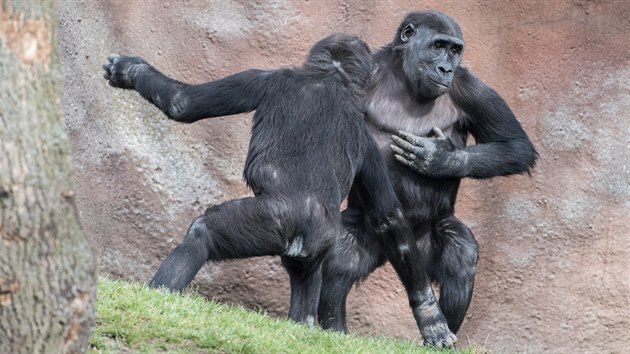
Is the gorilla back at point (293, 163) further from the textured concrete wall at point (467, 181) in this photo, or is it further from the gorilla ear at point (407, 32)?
the textured concrete wall at point (467, 181)

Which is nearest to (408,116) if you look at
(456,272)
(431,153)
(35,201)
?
(431,153)

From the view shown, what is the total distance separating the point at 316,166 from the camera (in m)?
6.26

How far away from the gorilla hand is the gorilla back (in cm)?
40

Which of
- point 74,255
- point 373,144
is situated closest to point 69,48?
point 373,144

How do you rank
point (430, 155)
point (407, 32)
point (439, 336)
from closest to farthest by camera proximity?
point (439, 336), point (430, 155), point (407, 32)

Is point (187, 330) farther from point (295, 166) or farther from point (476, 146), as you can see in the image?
point (476, 146)

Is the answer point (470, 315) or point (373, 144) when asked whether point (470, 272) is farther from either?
point (470, 315)

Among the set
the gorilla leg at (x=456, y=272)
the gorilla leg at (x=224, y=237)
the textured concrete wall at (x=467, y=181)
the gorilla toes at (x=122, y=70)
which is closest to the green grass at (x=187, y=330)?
the gorilla leg at (x=224, y=237)

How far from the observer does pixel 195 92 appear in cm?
660

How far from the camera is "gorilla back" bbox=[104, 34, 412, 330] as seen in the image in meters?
6.12

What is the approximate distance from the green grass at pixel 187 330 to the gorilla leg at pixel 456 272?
4.02 ft

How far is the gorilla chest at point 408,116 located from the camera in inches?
286

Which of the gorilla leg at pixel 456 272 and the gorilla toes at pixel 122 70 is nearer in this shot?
the gorilla toes at pixel 122 70

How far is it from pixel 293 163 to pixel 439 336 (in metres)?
1.49
